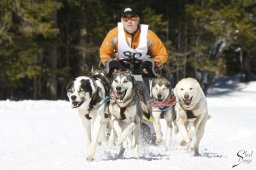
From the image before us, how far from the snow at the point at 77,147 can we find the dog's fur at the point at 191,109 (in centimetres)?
29

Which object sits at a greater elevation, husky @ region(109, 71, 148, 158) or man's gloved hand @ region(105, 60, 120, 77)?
man's gloved hand @ region(105, 60, 120, 77)

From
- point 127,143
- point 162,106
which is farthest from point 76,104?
point 162,106

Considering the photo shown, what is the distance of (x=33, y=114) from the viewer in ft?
47.2

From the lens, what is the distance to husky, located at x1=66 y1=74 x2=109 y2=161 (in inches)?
265

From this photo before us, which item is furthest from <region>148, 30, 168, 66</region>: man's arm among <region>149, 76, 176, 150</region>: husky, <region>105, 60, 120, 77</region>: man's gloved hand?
<region>149, 76, 176, 150</region>: husky

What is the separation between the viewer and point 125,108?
702 cm

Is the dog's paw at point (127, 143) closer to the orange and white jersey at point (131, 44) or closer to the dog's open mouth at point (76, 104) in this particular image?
Answer: the dog's open mouth at point (76, 104)

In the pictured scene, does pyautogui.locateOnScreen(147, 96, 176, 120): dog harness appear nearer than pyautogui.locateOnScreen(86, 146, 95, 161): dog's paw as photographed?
No

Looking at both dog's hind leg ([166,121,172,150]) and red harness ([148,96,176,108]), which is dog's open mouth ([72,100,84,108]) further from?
red harness ([148,96,176,108])

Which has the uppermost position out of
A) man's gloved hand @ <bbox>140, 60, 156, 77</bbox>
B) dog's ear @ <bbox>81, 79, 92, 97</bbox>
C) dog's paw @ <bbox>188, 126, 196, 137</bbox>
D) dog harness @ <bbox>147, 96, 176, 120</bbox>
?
man's gloved hand @ <bbox>140, 60, 156, 77</bbox>

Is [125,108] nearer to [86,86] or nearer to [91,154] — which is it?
[86,86]

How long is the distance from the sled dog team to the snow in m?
0.30

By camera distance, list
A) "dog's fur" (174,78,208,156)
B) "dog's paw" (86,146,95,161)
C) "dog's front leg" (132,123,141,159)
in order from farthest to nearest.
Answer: "dog's fur" (174,78,208,156)
"dog's front leg" (132,123,141,159)
"dog's paw" (86,146,95,161)

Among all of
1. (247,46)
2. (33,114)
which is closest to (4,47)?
(33,114)
